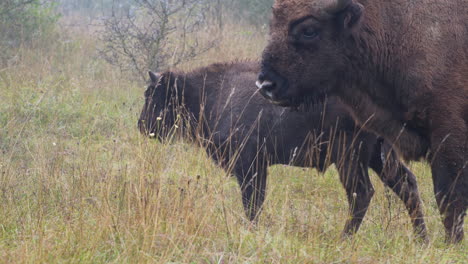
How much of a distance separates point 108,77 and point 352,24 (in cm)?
788

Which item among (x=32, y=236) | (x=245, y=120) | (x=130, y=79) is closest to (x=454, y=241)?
(x=245, y=120)

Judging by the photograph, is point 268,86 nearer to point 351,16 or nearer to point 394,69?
point 351,16

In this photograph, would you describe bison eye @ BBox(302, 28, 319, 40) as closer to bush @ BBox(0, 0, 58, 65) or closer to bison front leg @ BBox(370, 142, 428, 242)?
bison front leg @ BBox(370, 142, 428, 242)

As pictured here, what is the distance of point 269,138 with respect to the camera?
636 centimetres

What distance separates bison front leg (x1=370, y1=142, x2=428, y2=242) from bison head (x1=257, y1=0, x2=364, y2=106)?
1208 mm

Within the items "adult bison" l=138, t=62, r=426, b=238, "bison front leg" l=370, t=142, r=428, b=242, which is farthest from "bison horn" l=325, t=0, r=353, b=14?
"bison front leg" l=370, t=142, r=428, b=242

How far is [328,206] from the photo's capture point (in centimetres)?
628

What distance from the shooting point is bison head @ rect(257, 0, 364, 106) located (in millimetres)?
4742

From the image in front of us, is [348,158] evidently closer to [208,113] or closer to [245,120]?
[245,120]

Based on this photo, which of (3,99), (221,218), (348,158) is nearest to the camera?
(221,218)

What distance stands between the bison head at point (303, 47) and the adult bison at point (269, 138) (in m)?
0.71

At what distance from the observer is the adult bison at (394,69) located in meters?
4.54

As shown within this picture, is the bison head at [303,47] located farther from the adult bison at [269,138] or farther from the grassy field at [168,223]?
Result: the grassy field at [168,223]

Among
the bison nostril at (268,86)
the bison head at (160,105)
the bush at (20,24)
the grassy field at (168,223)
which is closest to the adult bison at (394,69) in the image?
the bison nostril at (268,86)
